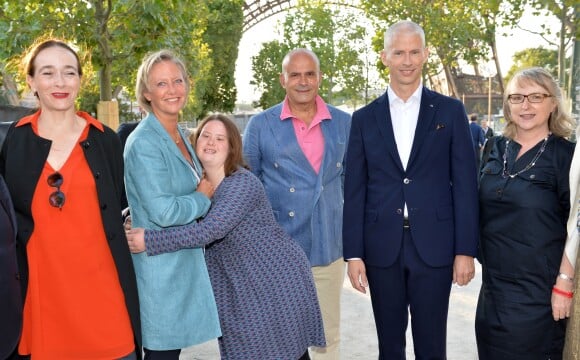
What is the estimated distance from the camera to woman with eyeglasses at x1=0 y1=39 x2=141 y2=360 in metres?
3.11

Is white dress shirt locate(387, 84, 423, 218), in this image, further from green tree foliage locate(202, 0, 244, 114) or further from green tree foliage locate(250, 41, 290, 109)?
green tree foliage locate(250, 41, 290, 109)

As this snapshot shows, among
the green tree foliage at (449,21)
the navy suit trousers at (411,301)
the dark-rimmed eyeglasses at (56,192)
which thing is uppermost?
the green tree foliage at (449,21)

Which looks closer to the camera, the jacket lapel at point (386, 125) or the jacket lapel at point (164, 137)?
the jacket lapel at point (164, 137)

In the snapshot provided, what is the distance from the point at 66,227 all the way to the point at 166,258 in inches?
21.0

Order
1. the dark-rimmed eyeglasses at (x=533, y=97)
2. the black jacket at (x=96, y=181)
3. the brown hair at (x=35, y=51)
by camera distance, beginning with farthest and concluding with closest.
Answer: the dark-rimmed eyeglasses at (x=533, y=97)
the brown hair at (x=35, y=51)
the black jacket at (x=96, y=181)

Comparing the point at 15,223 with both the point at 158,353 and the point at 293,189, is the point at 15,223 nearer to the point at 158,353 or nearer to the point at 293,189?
the point at 158,353

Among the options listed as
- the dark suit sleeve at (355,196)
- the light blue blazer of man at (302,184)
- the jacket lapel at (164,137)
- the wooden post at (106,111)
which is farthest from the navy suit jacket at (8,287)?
the wooden post at (106,111)

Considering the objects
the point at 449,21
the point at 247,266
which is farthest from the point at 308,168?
the point at 449,21

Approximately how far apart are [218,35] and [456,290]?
39.6 meters

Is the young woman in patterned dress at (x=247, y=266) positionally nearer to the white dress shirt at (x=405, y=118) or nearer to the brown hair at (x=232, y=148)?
the brown hair at (x=232, y=148)

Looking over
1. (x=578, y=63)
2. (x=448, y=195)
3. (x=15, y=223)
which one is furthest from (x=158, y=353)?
(x=578, y=63)

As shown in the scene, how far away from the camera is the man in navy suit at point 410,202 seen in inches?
154

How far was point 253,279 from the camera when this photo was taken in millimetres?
3500

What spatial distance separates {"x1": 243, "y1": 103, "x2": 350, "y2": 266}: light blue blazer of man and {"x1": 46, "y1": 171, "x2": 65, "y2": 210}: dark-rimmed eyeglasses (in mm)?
1690
